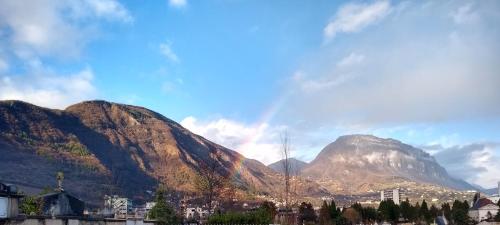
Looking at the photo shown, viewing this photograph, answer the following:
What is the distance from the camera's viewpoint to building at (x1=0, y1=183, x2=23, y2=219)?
1773 cm

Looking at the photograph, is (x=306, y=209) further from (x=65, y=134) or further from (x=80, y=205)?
(x=65, y=134)

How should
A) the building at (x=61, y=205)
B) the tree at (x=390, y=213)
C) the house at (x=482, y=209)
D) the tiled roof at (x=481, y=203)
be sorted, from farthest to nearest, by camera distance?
the tiled roof at (x=481, y=203) → the house at (x=482, y=209) → the tree at (x=390, y=213) → the building at (x=61, y=205)

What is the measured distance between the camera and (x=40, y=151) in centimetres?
15862

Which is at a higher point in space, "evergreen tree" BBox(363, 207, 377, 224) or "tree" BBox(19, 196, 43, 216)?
"tree" BBox(19, 196, 43, 216)

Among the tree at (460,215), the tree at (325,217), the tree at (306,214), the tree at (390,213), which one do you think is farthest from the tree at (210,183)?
the tree at (460,215)

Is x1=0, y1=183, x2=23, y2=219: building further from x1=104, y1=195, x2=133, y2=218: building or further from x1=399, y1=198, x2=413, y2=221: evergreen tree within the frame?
x1=399, y1=198, x2=413, y2=221: evergreen tree

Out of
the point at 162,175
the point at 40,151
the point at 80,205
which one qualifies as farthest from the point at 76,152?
the point at 80,205

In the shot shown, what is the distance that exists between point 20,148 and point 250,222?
477 ft

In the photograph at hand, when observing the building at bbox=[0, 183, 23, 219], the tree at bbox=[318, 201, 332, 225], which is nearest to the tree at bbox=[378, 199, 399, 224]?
the tree at bbox=[318, 201, 332, 225]

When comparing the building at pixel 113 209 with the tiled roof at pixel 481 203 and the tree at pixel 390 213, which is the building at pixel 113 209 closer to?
the tree at pixel 390 213

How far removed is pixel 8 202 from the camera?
18000 mm

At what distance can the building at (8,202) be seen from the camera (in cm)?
1773

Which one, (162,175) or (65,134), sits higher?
(65,134)

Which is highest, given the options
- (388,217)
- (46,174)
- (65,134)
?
(65,134)
